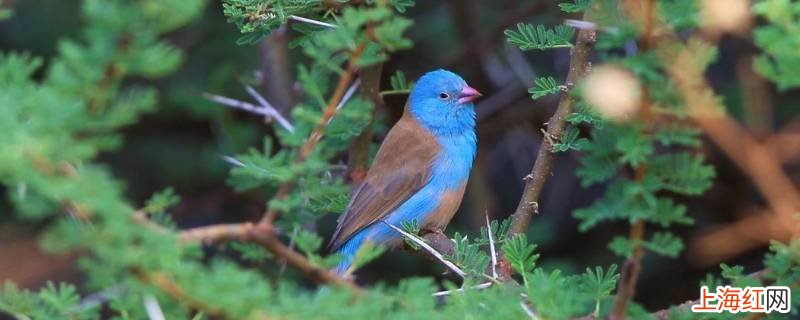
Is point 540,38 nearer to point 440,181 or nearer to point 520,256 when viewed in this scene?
point 520,256

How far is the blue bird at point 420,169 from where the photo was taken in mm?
5129

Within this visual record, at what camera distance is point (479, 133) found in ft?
21.9

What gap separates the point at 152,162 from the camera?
22.7ft

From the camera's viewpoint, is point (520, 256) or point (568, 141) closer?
point (520, 256)

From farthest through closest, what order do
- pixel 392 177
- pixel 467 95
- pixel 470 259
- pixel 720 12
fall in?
pixel 467 95, pixel 392 177, pixel 470 259, pixel 720 12

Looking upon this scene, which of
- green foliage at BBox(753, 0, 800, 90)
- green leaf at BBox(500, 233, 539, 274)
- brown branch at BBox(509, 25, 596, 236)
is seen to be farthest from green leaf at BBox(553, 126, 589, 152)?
green foliage at BBox(753, 0, 800, 90)

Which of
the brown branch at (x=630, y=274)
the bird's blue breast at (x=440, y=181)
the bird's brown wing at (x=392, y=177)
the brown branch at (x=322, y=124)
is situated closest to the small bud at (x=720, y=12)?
the brown branch at (x=630, y=274)

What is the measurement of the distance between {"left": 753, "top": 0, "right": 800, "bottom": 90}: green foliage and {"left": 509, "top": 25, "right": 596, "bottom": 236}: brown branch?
1330mm

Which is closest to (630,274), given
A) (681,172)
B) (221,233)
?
(681,172)

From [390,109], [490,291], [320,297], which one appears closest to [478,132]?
[390,109]

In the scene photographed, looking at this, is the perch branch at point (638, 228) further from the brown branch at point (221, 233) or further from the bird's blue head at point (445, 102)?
the bird's blue head at point (445, 102)

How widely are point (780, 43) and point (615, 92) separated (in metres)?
0.31

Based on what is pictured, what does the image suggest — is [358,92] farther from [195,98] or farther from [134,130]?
[134,130]

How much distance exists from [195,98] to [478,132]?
148 cm
